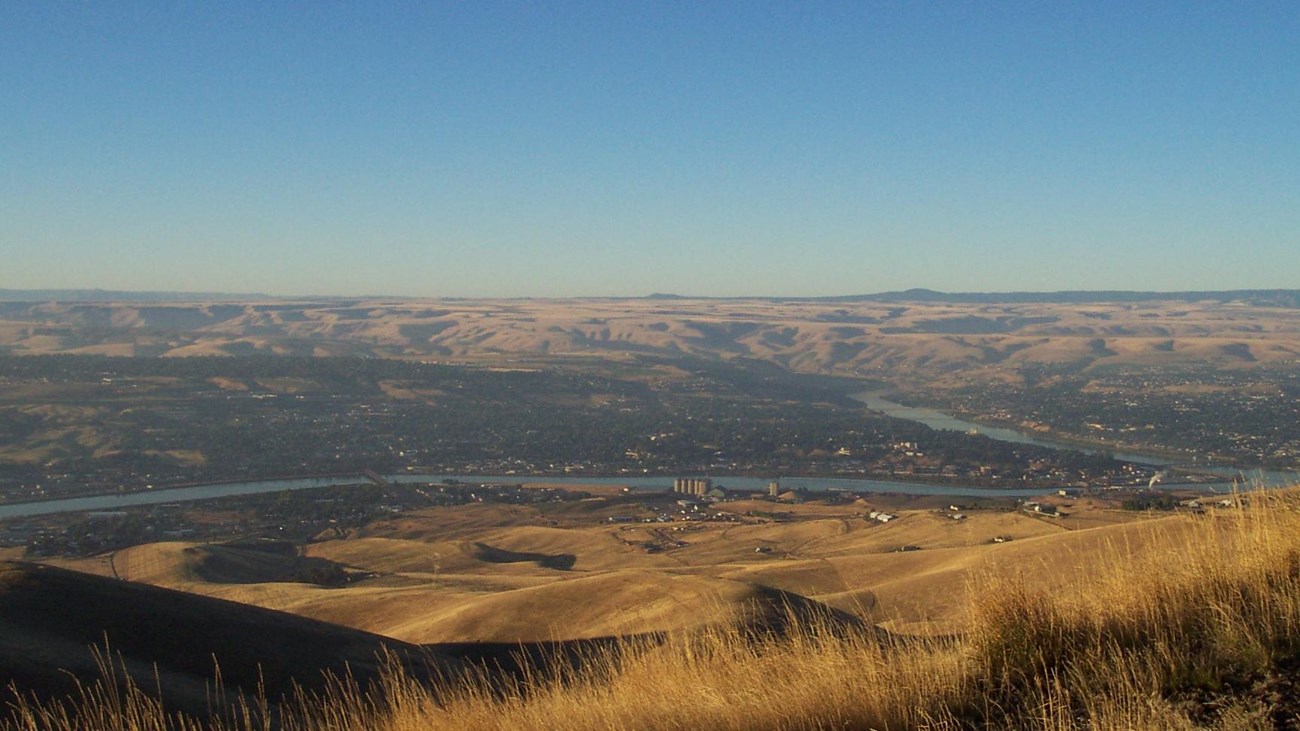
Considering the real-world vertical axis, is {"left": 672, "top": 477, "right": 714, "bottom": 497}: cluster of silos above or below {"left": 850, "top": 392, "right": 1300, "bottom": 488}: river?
below

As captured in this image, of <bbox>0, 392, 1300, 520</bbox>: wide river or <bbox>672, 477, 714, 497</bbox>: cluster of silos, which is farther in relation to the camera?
<bbox>672, 477, 714, 497</bbox>: cluster of silos

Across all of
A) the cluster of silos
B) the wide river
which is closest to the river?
the wide river

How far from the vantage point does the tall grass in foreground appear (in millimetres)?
4789

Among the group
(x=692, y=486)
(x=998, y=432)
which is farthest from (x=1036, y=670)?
(x=998, y=432)

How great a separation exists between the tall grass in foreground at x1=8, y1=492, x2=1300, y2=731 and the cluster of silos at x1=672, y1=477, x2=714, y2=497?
2151 inches

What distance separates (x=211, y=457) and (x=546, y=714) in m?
72.8

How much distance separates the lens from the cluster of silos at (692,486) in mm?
61781

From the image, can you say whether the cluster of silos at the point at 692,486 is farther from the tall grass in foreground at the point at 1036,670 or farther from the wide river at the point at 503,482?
the tall grass in foreground at the point at 1036,670

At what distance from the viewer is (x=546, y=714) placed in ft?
18.7

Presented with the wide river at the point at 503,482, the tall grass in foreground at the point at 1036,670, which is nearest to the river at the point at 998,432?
the wide river at the point at 503,482

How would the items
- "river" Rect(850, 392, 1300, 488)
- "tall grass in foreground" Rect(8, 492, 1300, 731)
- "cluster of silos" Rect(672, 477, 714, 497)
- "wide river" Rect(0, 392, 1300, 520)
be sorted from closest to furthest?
1. "tall grass in foreground" Rect(8, 492, 1300, 731)
2. "wide river" Rect(0, 392, 1300, 520)
3. "cluster of silos" Rect(672, 477, 714, 497)
4. "river" Rect(850, 392, 1300, 488)

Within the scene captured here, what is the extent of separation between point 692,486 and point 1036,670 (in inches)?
2299

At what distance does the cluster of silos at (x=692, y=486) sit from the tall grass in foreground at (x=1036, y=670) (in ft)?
179

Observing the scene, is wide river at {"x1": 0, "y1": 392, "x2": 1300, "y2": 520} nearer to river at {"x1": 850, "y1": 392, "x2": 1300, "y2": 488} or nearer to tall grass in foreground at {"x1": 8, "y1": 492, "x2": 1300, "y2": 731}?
river at {"x1": 850, "y1": 392, "x2": 1300, "y2": 488}
